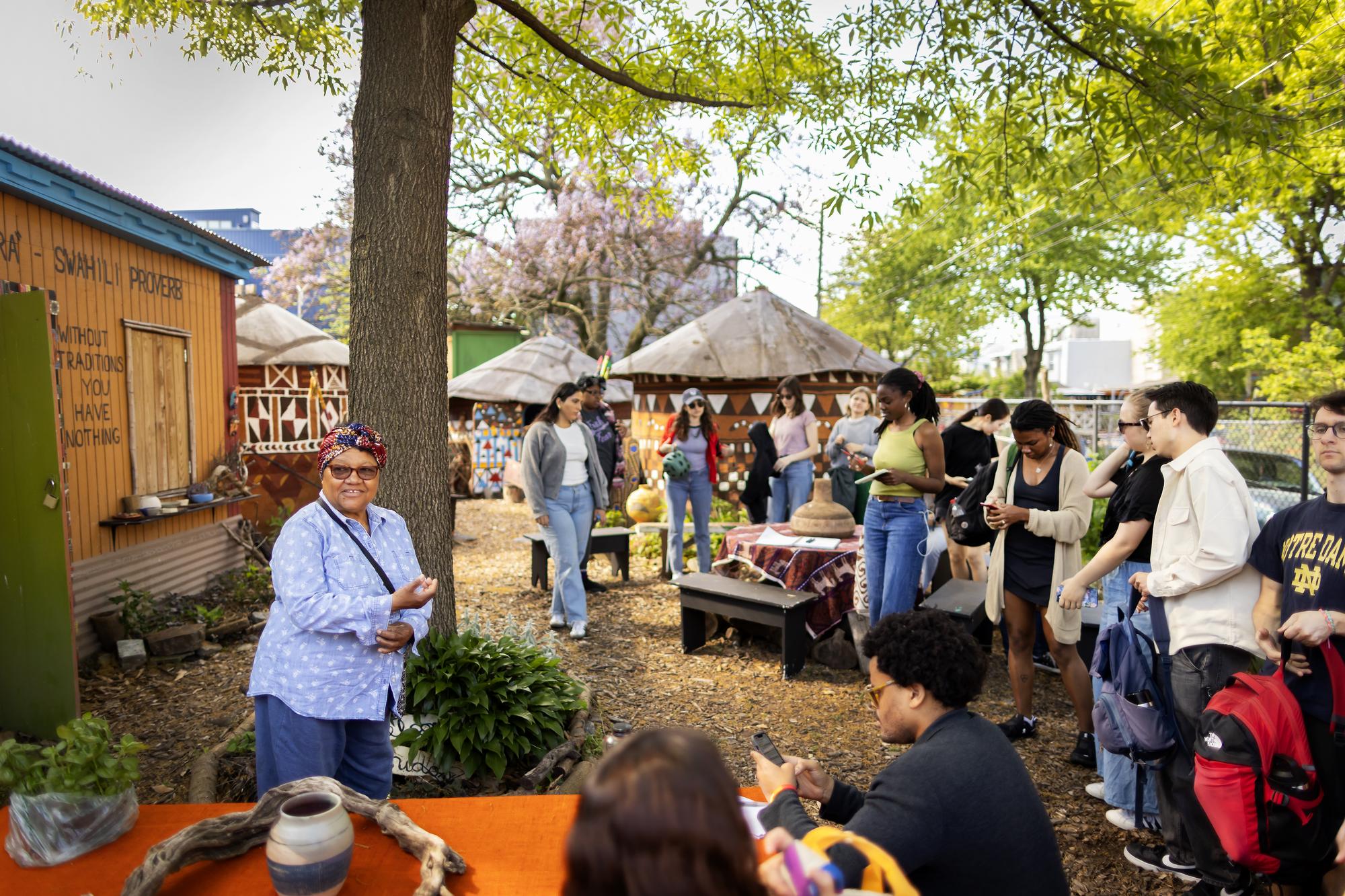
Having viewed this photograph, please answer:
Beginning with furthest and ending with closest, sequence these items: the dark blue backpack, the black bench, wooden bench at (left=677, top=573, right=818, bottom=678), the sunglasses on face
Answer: the black bench
wooden bench at (left=677, top=573, right=818, bottom=678)
the dark blue backpack
the sunglasses on face

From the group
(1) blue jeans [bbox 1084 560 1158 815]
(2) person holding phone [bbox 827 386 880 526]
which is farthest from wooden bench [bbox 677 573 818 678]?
(1) blue jeans [bbox 1084 560 1158 815]

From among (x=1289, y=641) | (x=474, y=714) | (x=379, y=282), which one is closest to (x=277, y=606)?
(x=474, y=714)

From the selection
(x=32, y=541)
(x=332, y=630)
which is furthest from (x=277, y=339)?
(x=332, y=630)

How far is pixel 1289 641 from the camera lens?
2.98m

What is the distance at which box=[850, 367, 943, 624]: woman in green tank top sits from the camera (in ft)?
18.0

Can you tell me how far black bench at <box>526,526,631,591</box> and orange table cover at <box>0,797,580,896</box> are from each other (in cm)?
619

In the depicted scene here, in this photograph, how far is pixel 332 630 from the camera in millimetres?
2730

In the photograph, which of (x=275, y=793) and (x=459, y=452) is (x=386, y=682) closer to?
(x=275, y=793)

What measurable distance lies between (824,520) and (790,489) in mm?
1952

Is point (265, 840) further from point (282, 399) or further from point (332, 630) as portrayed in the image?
point (282, 399)

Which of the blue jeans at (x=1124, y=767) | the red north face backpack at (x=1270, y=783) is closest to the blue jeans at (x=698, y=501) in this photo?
the blue jeans at (x=1124, y=767)

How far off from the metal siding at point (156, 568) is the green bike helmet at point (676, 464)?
465cm

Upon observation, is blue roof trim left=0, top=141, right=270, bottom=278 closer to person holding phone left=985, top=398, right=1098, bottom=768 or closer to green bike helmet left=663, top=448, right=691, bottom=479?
green bike helmet left=663, top=448, right=691, bottom=479

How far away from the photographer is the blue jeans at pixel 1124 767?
384 centimetres
